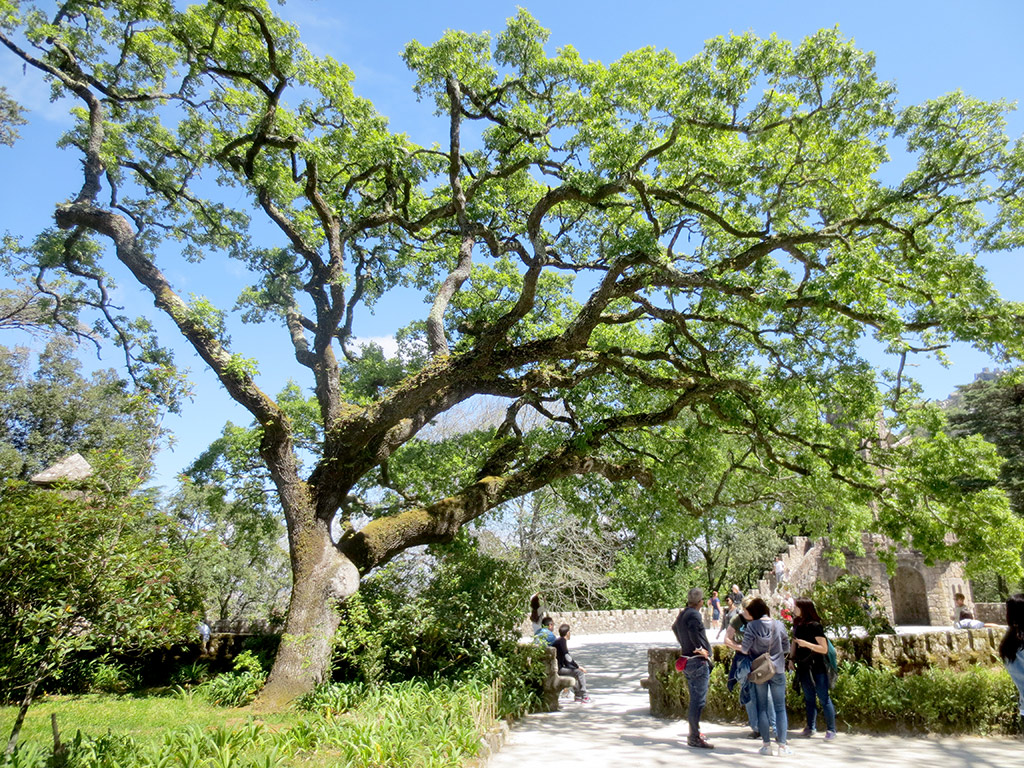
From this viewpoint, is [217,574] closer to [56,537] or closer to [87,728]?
[87,728]

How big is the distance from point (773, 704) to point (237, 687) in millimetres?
7545

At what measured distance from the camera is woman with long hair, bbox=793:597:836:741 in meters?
6.98

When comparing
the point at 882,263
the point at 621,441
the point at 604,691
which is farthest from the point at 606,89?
the point at 604,691

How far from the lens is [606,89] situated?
33.2ft

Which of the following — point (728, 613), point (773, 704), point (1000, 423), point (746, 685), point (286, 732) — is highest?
point (1000, 423)

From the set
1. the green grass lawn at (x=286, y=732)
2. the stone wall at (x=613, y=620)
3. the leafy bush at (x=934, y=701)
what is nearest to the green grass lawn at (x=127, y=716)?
the green grass lawn at (x=286, y=732)

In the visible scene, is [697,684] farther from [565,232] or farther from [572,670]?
[565,232]

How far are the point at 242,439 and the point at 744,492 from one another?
1177 centimetres

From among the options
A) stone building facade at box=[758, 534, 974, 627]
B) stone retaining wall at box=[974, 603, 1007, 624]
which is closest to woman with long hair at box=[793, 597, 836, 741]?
stone building facade at box=[758, 534, 974, 627]

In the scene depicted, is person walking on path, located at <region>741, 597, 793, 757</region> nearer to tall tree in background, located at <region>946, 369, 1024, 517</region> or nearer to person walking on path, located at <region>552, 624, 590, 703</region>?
person walking on path, located at <region>552, 624, 590, 703</region>

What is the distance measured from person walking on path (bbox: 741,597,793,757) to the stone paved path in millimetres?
305

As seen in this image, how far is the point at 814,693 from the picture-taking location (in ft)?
23.5

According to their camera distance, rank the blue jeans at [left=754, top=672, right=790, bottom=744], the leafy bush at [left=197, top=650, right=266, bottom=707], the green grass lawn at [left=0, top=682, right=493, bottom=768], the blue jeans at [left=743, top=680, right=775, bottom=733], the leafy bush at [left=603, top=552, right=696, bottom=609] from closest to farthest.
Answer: the green grass lawn at [left=0, top=682, right=493, bottom=768]
the blue jeans at [left=754, top=672, right=790, bottom=744]
the blue jeans at [left=743, top=680, right=775, bottom=733]
the leafy bush at [left=197, top=650, right=266, bottom=707]
the leafy bush at [left=603, top=552, right=696, bottom=609]

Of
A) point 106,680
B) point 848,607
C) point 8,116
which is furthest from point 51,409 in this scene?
point 848,607
